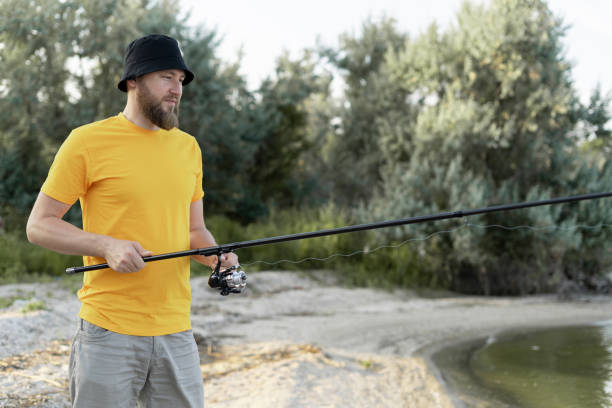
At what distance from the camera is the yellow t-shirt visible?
7.07ft

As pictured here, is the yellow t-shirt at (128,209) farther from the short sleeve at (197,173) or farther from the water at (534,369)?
the water at (534,369)

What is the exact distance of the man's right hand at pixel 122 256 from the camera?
2.05 m

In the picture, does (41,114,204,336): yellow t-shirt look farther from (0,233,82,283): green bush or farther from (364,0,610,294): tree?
(364,0,610,294): tree

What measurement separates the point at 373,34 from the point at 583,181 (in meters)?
7.77

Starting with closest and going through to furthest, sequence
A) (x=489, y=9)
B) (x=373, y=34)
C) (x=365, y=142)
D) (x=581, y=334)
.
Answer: (x=581, y=334) → (x=489, y=9) → (x=365, y=142) → (x=373, y=34)

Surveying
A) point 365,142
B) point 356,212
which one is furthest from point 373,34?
point 356,212

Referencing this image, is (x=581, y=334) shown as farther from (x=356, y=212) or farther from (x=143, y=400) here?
(x=143, y=400)

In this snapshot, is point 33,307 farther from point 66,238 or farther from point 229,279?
point 66,238

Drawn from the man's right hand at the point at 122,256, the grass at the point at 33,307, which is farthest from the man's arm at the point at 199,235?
the grass at the point at 33,307

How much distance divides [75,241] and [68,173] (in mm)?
249

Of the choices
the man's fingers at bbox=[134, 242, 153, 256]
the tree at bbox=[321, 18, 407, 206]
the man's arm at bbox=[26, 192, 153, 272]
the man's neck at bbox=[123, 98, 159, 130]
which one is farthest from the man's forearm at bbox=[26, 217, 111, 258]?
the tree at bbox=[321, 18, 407, 206]

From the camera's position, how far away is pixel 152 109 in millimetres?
2275

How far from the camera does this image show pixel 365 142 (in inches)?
643

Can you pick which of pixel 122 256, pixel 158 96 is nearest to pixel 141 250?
pixel 122 256
